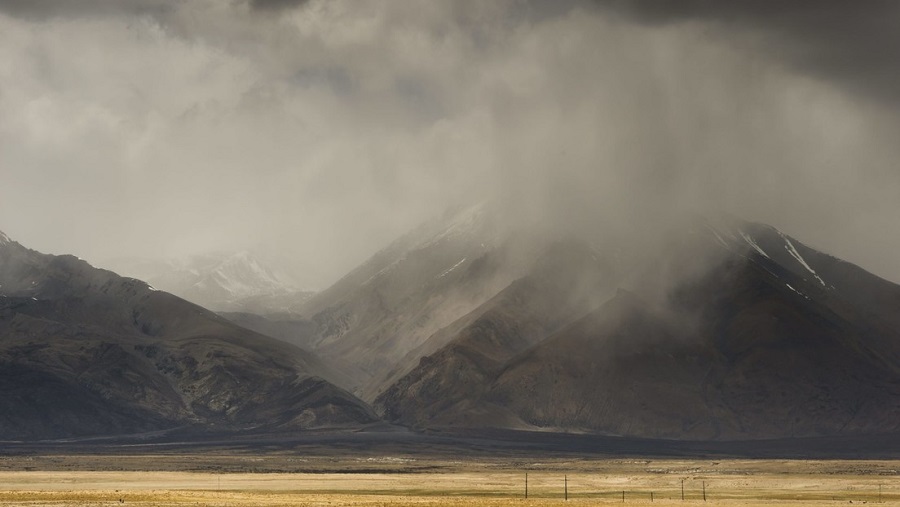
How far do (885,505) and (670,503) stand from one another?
2817 centimetres

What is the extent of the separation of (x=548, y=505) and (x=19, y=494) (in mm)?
73623

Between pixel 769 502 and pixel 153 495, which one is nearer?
pixel 153 495

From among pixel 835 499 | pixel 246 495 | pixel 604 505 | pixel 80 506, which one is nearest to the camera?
pixel 80 506

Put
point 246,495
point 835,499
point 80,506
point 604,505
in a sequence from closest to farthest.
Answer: point 80,506, point 604,505, point 246,495, point 835,499

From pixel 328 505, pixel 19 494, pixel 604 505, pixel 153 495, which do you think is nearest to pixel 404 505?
pixel 328 505

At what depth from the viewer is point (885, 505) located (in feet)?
549

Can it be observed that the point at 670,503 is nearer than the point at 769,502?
Yes

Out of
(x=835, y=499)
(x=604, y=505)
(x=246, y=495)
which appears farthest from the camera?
(x=835, y=499)

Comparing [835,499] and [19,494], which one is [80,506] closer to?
[19,494]

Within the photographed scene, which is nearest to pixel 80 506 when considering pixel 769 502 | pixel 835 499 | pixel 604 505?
pixel 604 505

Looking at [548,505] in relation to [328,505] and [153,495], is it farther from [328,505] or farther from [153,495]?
[153,495]

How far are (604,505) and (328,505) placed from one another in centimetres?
3595

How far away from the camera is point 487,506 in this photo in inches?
6225

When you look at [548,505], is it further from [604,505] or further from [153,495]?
[153,495]
